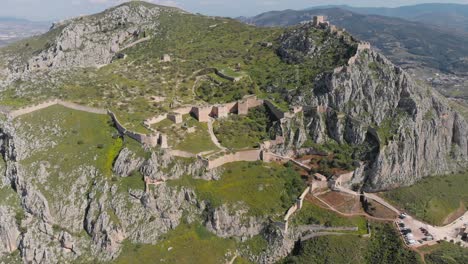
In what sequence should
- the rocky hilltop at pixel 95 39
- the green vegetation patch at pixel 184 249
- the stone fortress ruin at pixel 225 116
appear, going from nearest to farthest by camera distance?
the green vegetation patch at pixel 184 249 → the stone fortress ruin at pixel 225 116 → the rocky hilltop at pixel 95 39

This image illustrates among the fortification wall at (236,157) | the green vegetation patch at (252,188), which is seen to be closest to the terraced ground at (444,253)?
the green vegetation patch at (252,188)

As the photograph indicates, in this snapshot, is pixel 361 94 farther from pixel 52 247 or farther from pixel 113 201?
pixel 52 247

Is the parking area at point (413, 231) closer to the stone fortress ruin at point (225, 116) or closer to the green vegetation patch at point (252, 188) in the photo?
the stone fortress ruin at point (225, 116)

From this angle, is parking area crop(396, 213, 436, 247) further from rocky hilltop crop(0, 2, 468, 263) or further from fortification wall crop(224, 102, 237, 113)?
fortification wall crop(224, 102, 237, 113)

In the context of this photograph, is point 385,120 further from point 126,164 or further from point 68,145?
point 68,145

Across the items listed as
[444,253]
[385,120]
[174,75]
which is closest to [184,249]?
[444,253]
